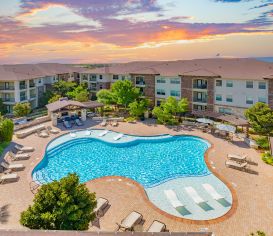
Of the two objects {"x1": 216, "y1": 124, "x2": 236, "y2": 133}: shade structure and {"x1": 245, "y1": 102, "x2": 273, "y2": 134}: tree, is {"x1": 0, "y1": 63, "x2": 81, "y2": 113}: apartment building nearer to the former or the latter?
{"x1": 216, "y1": 124, "x2": 236, "y2": 133}: shade structure

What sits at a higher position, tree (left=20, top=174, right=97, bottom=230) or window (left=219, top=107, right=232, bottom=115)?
window (left=219, top=107, right=232, bottom=115)

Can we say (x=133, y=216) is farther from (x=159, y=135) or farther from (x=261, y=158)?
(x=159, y=135)

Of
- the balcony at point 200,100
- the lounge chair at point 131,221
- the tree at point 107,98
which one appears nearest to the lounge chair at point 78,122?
the tree at point 107,98

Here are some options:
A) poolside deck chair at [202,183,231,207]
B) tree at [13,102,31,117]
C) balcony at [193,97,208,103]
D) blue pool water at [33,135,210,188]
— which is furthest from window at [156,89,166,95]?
poolside deck chair at [202,183,231,207]

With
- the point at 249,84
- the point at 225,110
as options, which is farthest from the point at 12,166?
the point at 249,84

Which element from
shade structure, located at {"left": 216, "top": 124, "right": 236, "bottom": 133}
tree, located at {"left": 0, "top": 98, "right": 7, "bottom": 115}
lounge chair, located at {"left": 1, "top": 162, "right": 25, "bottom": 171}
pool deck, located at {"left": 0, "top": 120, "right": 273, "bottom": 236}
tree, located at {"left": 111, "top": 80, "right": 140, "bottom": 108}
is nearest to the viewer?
pool deck, located at {"left": 0, "top": 120, "right": 273, "bottom": 236}

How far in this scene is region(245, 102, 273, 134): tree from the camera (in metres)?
27.8

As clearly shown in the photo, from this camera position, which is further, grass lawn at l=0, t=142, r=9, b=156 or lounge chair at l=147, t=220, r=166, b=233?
grass lawn at l=0, t=142, r=9, b=156

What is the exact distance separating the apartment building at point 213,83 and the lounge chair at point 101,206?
2847cm

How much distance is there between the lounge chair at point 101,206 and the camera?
15.5 meters

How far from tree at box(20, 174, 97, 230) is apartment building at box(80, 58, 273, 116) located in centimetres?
3136

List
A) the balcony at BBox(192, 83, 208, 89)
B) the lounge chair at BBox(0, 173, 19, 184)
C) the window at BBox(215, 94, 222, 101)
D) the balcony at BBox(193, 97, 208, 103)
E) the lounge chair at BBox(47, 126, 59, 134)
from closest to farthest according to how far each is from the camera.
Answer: the lounge chair at BBox(0, 173, 19, 184), the lounge chair at BBox(47, 126, 59, 134), the window at BBox(215, 94, 222, 101), the balcony at BBox(192, 83, 208, 89), the balcony at BBox(193, 97, 208, 103)

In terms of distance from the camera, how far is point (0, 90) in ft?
149

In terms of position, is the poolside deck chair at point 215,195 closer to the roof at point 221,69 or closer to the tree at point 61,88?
the roof at point 221,69
